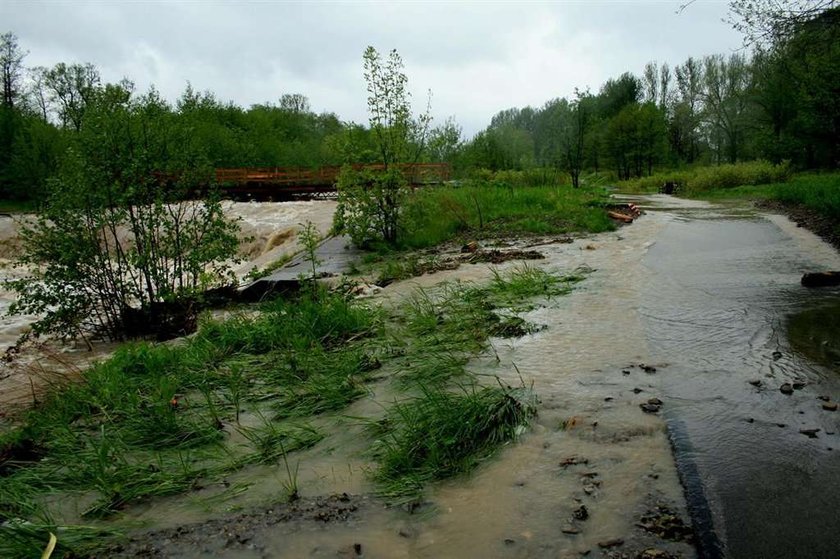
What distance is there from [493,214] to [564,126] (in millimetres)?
18593

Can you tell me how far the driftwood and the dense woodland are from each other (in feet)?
21.4

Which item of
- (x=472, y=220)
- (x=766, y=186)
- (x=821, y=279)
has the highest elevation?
(x=766, y=186)

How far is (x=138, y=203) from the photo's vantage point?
8.73 metres

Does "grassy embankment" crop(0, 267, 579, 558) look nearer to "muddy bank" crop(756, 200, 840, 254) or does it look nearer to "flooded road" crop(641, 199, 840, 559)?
"flooded road" crop(641, 199, 840, 559)

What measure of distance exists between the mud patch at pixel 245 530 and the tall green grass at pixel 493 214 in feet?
35.6

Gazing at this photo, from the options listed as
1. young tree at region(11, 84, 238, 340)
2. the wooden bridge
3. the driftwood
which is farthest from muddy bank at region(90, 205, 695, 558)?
the wooden bridge

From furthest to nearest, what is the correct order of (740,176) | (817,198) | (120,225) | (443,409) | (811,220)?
(740,176) → (817,198) → (811,220) → (120,225) → (443,409)

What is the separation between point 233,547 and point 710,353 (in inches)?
164

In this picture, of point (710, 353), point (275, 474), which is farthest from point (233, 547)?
point (710, 353)

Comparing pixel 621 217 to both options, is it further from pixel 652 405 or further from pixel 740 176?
pixel 740 176

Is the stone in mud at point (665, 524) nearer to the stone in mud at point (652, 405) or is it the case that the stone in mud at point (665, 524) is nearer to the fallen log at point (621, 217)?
the stone in mud at point (652, 405)

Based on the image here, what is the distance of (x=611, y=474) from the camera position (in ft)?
10.4

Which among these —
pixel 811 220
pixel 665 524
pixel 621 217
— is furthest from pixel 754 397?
pixel 621 217

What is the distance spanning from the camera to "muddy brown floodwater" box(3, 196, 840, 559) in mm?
2689
